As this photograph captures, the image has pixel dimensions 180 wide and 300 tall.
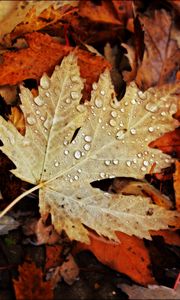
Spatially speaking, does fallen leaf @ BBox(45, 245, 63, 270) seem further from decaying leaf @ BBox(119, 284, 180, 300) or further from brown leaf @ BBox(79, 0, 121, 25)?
brown leaf @ BBox(79, 0, 121, 25)

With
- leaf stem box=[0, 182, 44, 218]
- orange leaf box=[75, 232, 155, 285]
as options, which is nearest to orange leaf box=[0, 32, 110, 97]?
leaf stem box=[0, 182, 44, 218]

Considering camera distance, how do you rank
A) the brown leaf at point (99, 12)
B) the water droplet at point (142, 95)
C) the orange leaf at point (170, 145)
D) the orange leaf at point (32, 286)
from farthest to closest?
the brown leaf at point (99, 12) < the orange leaf at point (170, 145) < the water droplet at point (142, 95) < the orange leaf at point (32, 286)

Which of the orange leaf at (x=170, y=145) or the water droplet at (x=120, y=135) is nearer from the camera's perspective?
the water droplet at (x=120, y=135)

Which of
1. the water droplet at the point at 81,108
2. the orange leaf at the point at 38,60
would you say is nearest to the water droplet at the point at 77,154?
the water droplet at the point at 81,108

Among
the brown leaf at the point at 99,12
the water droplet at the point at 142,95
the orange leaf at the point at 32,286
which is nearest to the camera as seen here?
the orange leaf at the point at 32,286

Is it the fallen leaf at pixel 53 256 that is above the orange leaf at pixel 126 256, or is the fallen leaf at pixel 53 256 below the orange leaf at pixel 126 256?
above

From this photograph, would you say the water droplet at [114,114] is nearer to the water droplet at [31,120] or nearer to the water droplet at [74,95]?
the water droplet at [74,95]

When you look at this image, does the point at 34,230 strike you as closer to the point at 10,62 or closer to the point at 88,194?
the point at 88,194
